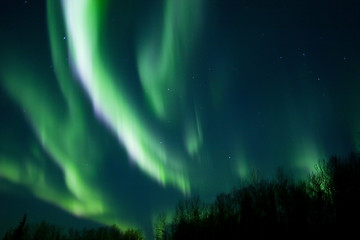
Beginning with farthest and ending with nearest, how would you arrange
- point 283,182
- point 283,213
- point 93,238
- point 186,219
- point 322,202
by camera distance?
point 93,238, point 186,219, point 283,182, point 283,213, point 322,202

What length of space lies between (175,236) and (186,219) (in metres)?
4.93

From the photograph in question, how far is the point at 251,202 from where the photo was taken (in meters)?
49.9

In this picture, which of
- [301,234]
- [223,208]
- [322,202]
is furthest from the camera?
[223,208]

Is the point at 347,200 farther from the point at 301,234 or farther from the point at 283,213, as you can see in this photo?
the point at 283,213

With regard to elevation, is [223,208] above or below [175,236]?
above

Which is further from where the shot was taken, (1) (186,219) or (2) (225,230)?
(1) (186,219)

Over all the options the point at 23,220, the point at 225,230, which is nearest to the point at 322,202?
the point at 225,230

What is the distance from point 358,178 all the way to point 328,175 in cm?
537

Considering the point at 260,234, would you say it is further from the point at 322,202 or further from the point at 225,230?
the point at 322,202

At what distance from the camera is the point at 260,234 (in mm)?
42406

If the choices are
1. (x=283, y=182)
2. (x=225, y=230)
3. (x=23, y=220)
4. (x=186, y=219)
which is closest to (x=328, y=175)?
(x=283, y=182)

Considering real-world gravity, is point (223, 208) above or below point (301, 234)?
above

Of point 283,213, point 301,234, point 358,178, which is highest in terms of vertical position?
point 358,178

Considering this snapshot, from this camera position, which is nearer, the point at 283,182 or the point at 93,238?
the point at 283,182
